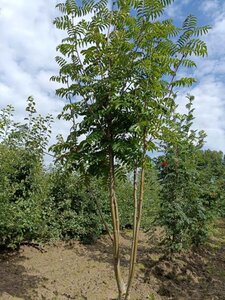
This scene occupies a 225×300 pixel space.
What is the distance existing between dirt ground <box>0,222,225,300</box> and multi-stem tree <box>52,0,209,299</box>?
113 cm

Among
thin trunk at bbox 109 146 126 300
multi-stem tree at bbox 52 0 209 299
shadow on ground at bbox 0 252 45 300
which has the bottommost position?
shadow on ground at bbox 0 252 45 300

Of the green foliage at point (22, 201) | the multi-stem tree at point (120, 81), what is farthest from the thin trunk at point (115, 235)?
the green foliage at point (22, 201)

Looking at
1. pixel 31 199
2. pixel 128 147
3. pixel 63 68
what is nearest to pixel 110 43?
pixel 63 68

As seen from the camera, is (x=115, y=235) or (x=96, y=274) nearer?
(x=115, y=235)

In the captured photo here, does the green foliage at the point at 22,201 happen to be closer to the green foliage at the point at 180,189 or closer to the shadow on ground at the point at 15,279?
the shadow on ground at the point at 15,279

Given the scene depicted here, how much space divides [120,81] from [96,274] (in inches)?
136

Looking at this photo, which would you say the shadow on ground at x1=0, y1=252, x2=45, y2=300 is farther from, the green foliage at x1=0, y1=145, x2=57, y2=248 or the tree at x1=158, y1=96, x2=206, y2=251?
the tree at x1=158, y1=96, x2=206, y2=251

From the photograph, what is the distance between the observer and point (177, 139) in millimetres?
4328

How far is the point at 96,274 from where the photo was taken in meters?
6.09

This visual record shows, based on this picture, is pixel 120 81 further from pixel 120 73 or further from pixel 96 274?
pixel 96 274

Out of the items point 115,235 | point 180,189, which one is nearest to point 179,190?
point 180,189

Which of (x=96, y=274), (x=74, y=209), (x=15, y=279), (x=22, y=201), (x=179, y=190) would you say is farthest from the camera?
(x=74, y=209)

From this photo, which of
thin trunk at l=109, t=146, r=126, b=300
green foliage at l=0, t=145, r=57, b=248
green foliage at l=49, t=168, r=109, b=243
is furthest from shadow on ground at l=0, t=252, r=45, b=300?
thin trunk at l=109, t=146, r=126, b=300

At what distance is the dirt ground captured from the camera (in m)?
5.32
